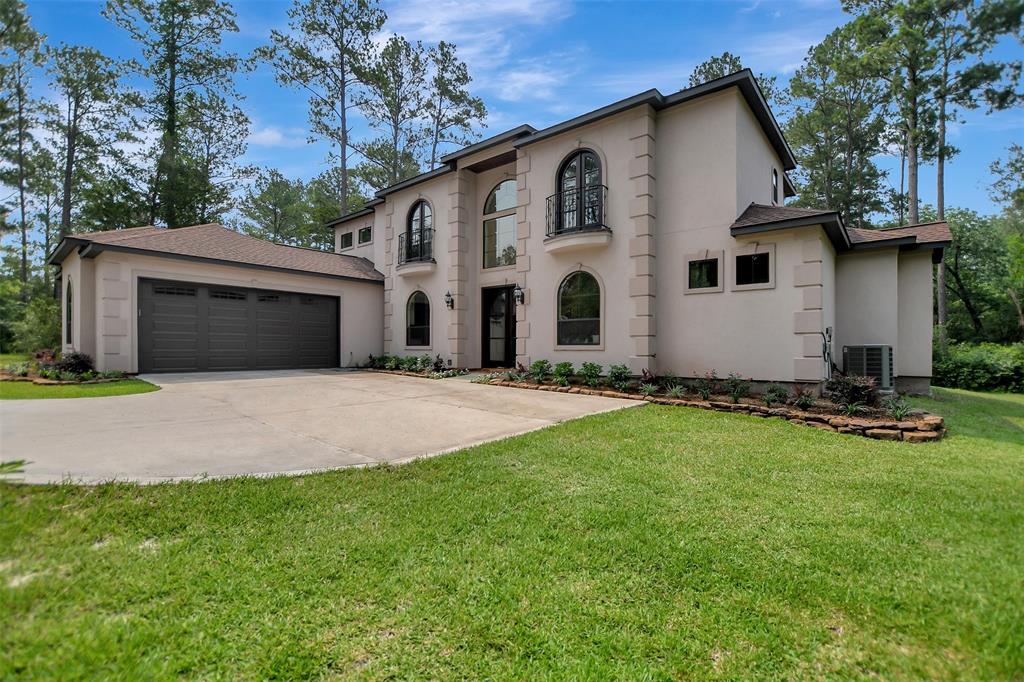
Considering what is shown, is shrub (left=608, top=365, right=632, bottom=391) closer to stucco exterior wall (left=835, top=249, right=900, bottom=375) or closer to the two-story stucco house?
the two-story stucco house

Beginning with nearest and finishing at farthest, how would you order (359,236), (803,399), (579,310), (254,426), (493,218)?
(254,426) < (803,399) < (579,310) < (493,218) < (359,236)

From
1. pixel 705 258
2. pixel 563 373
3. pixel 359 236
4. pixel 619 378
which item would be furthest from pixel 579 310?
pixel 359 236

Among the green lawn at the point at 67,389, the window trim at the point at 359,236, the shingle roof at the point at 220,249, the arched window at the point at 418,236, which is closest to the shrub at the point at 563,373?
the arched window at the point at 418,236

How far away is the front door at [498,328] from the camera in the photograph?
41.5ft

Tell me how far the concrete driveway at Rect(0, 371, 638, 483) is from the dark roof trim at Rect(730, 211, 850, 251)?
3.91 m

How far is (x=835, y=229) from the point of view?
25.2 ft

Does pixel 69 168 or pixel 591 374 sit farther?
pixel 69 168

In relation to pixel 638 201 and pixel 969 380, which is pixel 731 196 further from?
pixel 969 380

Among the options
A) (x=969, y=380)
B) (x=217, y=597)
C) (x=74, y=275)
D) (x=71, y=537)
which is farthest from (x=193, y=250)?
(x=969, y=380)

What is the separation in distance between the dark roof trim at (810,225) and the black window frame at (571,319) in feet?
9.73

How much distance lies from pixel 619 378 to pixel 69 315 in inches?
579

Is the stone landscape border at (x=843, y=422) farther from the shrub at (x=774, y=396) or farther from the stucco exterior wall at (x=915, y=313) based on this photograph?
the stucco exterior wall at (x=915, y=313)

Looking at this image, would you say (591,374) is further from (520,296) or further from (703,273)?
(703,273)

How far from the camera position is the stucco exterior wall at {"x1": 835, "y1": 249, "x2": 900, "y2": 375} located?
883 centimetres
